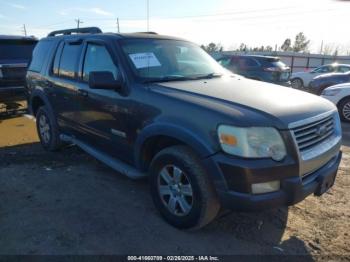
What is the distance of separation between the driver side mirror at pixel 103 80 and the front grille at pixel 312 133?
1.90 metres

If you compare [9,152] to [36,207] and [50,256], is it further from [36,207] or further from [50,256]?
[50,256]

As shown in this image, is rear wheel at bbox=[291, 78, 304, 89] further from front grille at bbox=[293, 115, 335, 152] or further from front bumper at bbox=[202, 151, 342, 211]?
front bumper at bbox=[202, 151, 342, 211]

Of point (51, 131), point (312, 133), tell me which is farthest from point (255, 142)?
point (51, 131)

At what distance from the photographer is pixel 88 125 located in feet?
14.4

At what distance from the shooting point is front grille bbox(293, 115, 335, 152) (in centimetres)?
280

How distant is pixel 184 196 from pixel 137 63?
1.57 m

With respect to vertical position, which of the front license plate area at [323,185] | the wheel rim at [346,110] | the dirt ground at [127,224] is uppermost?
the front license plate area at [323,185]

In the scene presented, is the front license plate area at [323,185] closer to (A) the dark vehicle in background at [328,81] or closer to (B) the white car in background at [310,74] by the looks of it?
(A) the dark vehicle in background at [328,81]

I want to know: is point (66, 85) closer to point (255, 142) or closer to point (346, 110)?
point (255, 142)

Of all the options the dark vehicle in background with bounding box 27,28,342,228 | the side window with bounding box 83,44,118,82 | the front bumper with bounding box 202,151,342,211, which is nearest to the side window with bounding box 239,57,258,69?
the dark vehicle in background with bounding box 27,28,342,228

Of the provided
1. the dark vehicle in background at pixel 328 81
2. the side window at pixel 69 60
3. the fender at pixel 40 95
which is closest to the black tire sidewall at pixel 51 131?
the fender at pixel 40 95

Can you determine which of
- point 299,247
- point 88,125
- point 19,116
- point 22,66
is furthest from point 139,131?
point 19,116

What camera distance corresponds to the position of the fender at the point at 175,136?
279cm

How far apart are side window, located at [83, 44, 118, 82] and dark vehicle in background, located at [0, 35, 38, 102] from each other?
164 inches
